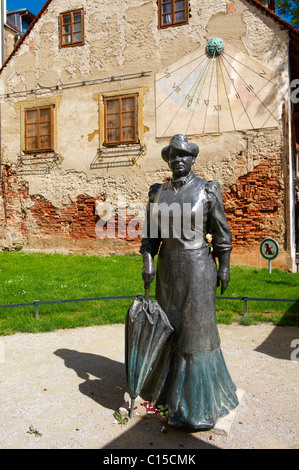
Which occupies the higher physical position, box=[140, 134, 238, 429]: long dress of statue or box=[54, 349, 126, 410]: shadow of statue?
box=[140, 134, 238, 429]: long dress of statue

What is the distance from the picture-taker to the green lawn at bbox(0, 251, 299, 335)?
21.4 feet

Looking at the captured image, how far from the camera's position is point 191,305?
3.19 m

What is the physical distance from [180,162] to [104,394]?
230cm

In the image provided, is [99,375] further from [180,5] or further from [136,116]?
[180,5]

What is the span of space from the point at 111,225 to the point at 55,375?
870cm

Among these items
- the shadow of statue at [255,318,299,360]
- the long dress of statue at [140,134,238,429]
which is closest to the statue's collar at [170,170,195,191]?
the long dress of statue at [140,134,238,429]

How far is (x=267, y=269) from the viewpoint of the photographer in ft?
35.3

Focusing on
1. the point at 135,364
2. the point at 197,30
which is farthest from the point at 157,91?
the point at 135,364

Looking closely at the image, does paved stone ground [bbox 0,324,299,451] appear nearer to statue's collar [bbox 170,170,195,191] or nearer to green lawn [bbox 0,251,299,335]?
green lawn [bbox 0,251,299,335]

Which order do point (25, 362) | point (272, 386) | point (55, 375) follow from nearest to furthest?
point (272, 386) → point (55, 375) → point (25, 362)

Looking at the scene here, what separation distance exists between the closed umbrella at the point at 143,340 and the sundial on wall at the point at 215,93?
9123 millimetres

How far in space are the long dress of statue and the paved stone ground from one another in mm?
215

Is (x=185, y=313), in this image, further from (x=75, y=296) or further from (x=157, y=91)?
(x=157, y=91)

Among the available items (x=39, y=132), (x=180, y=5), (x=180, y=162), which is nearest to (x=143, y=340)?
(x=180, y=162)
